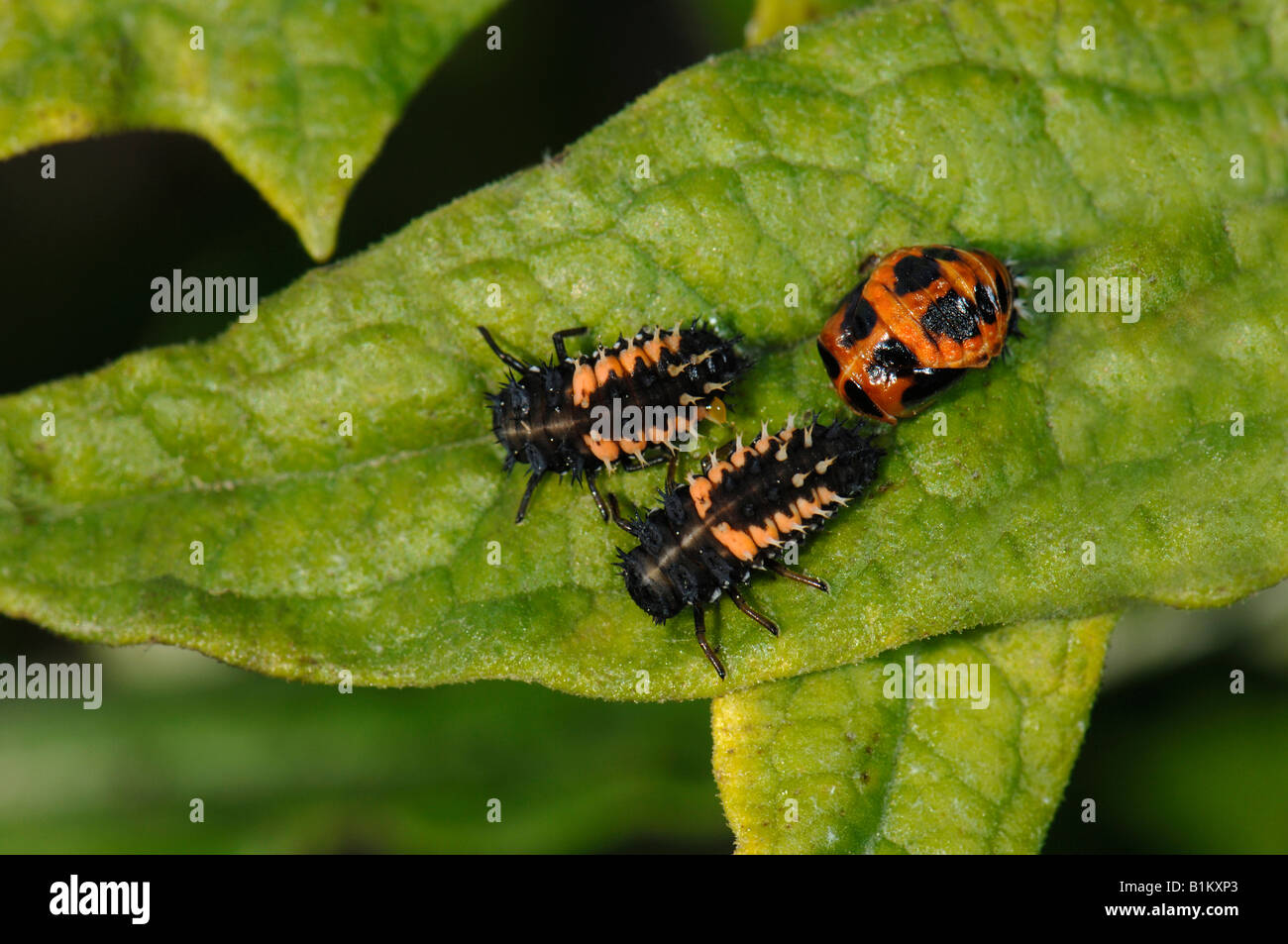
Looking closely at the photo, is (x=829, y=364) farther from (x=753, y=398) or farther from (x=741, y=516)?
(x=741, y=516)

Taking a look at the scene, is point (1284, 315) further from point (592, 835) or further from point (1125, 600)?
point (592, 835)

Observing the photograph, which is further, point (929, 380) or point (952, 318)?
point (929, 380)

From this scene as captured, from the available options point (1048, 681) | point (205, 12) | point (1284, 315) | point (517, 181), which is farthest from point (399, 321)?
point (1284, 315)

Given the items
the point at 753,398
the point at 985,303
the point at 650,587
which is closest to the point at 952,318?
the point at 985,303

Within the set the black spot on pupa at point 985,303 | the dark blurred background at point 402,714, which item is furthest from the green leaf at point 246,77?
the black spot on pupa at point 985,303

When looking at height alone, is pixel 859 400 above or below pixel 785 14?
below

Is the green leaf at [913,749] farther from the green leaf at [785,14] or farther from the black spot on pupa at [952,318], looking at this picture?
the green leaf at [785,14]
